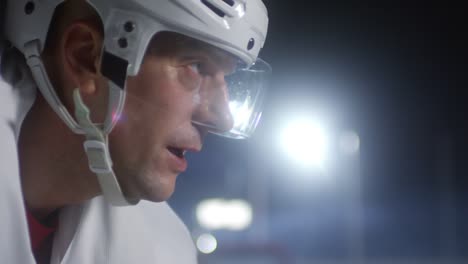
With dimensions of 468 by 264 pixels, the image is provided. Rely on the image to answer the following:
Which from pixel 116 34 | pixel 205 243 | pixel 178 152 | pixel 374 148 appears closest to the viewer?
pixel 116 34

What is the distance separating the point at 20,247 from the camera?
1.34 m

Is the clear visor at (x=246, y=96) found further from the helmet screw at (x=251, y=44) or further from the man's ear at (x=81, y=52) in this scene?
the man's ear at (x=81, y=52)

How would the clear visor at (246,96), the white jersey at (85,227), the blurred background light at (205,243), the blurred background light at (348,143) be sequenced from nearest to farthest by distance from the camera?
the white jersey at (85,227)
the clear visor at (246,96)
the blurred background light at (205,243)
the blurred background light at (348,143)

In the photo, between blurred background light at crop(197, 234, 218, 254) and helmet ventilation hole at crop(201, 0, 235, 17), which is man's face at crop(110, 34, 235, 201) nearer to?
helmet ventilation hole at crop(201, 0, 235, 17)

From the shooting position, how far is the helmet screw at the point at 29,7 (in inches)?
55.8

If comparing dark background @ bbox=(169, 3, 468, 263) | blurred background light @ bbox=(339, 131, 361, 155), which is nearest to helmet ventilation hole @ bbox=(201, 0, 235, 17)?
dark background @ bbox=(169, 3, 468, 263)

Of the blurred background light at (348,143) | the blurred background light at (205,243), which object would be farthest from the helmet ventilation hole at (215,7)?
the blurred background light at (348,143)

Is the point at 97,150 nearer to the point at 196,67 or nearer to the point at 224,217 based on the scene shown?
the point at 196,67

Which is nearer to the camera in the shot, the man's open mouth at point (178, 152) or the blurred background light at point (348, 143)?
the man's open mouth at point (178, 152)

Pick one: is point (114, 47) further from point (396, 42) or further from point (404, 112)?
point (404, 112)

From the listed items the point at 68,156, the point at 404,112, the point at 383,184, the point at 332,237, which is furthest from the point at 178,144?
the point at 332,237

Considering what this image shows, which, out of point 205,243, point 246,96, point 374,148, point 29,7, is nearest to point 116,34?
point 29,7

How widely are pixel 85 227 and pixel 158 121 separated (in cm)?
30

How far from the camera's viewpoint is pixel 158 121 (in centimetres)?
145
